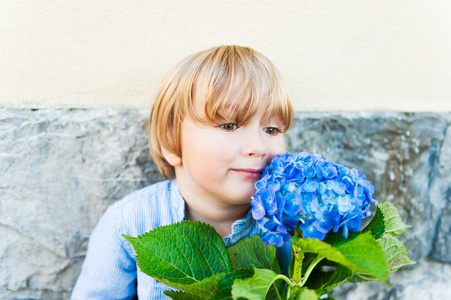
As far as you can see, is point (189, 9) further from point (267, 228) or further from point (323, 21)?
point (267, 228)

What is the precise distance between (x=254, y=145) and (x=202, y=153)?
0.14 meters

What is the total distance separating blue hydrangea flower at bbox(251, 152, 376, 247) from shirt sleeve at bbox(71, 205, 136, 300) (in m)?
0.53

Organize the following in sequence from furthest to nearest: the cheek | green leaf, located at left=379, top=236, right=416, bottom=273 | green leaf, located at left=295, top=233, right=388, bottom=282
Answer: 1. the cheek
2. green leaf, located at left=379, top=236, right=416, bottom=273
3. green leaf, located at left=295, top=233, right=388, bottom=282

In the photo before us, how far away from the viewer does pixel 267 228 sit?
79 centimetres

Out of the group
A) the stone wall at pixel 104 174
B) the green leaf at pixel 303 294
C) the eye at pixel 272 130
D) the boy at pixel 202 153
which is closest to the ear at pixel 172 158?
the boy at pixel 202 153

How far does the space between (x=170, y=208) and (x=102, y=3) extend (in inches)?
26.4

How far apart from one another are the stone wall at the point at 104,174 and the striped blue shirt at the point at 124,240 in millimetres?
132

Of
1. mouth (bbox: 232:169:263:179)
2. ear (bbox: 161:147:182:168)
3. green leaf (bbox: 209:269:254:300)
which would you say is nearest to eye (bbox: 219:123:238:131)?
mouth (bbox: 232:169:263:179)

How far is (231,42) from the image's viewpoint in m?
Result: 1.27

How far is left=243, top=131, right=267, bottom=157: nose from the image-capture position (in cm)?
94

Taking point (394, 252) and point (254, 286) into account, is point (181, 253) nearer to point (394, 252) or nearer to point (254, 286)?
point (254, 286)

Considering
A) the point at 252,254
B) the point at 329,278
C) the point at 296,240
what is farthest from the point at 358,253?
the point at 252,254

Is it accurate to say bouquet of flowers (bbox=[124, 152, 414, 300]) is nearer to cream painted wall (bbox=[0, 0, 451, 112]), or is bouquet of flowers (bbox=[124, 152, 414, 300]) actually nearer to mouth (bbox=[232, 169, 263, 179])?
mouth (bbox=[232, 169, 263, 179])

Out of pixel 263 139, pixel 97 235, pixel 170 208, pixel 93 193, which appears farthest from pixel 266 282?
pixel 93 193
